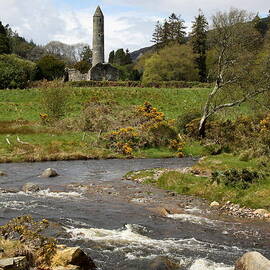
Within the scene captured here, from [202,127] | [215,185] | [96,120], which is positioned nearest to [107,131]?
[96,120]

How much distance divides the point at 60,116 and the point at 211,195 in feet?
103

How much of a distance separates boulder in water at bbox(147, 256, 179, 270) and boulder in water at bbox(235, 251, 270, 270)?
1802 mm

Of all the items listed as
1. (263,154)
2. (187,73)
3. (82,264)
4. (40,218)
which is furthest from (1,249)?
(187,73)

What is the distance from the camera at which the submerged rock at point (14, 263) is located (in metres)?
10.6

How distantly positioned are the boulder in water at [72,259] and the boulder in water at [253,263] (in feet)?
13.8

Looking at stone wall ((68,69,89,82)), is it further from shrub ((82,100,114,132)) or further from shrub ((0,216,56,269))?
shrub ((0,216,56,269))

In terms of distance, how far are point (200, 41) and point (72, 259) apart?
9011 centimetres

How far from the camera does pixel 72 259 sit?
38.4ft

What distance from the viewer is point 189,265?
493 inches

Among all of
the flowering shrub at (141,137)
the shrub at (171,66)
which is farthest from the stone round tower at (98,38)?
the flowering shrub at (141,137)

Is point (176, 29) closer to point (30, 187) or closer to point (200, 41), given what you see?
point (200, 41)

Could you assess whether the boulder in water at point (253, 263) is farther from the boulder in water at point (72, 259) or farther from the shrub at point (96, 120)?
the shrub at point (96, 120)

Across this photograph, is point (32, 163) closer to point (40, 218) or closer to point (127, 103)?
point (40, 218)

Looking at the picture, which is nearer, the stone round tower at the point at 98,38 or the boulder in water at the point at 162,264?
the boulder in water at the point at 162,264
